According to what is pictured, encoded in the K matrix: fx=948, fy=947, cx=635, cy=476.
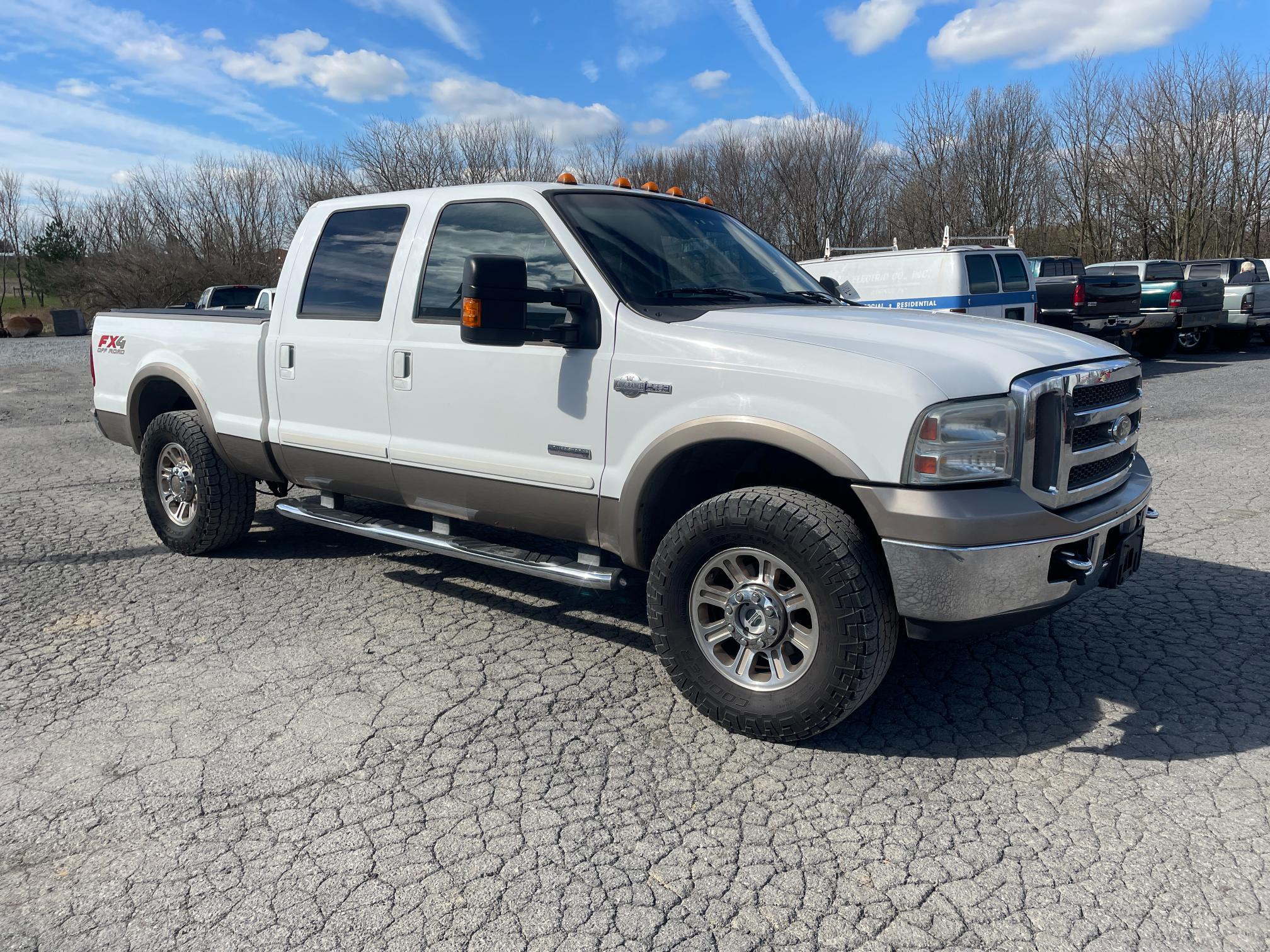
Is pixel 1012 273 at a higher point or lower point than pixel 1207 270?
lower

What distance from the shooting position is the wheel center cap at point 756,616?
11.0ft

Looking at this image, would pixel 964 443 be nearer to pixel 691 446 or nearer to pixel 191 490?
pixel 691 446

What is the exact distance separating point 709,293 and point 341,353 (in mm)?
1871

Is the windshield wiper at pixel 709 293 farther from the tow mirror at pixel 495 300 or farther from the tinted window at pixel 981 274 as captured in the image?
the tinted window at pixel 981 274

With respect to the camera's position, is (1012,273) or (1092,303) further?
(1092,303)

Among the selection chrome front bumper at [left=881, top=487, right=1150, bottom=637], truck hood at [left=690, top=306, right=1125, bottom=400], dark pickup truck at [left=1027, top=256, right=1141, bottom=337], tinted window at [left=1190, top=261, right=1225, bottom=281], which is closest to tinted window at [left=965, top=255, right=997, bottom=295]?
dark pickup truck at [left=1027, top=256, right=1141, bottom=337]

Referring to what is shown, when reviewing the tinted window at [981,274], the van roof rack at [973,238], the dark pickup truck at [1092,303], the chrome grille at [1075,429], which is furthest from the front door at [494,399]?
the dark pickup truck at [1092,303]

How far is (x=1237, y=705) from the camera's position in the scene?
3.62m

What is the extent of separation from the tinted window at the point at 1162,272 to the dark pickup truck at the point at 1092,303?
2645mm

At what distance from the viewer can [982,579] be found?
9.83ft

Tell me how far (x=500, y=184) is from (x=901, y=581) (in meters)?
2.52

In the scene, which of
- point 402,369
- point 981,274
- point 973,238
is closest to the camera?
point 402,369

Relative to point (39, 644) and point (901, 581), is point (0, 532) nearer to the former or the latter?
point (39, 644)

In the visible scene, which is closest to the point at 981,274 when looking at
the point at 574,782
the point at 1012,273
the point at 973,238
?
the point at 1012,273
